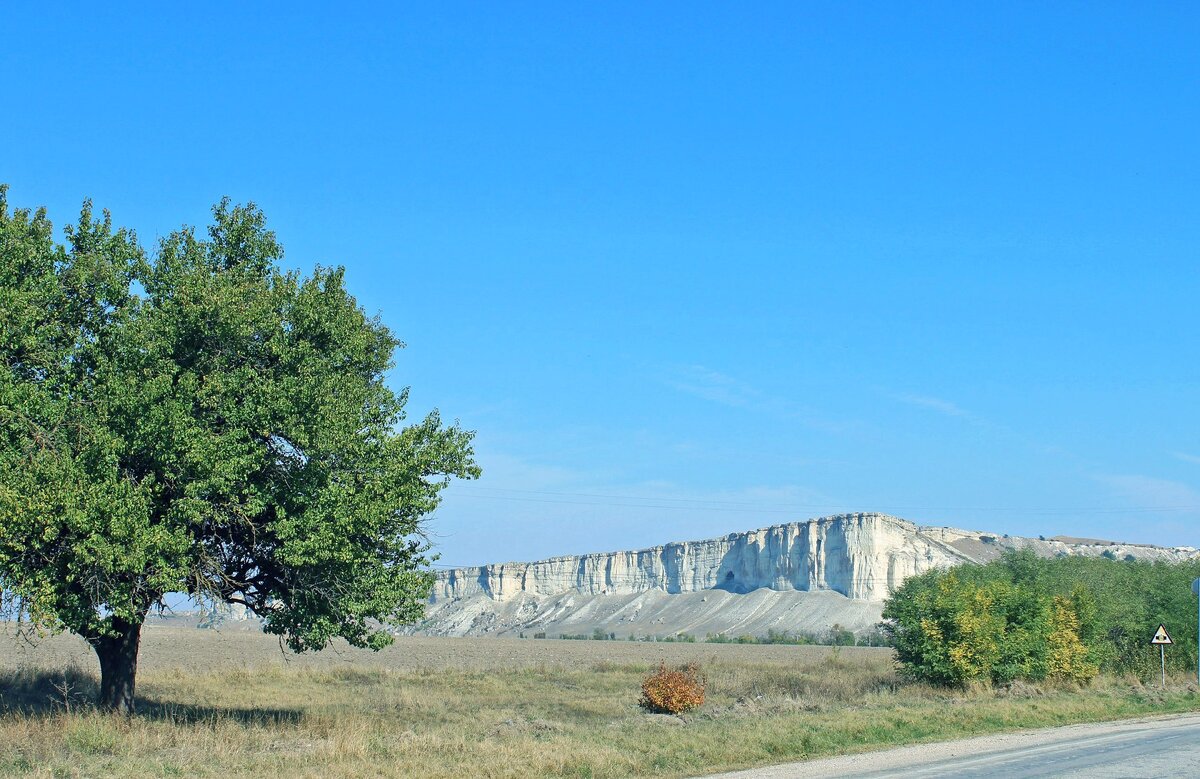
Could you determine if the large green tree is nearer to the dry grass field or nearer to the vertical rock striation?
the dry grass field

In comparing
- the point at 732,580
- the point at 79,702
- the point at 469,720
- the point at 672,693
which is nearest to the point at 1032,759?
the point at 672,693

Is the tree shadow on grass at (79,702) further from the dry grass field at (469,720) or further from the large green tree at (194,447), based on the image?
the large green tree at (194,447)

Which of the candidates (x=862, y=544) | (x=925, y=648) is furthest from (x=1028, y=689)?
(x=862, y=544)

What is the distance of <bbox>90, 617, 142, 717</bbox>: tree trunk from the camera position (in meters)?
21.3

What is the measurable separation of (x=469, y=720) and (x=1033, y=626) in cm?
2197

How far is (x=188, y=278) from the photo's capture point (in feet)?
63.4

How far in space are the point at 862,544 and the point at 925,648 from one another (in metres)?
107

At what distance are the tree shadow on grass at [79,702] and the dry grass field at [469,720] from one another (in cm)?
9

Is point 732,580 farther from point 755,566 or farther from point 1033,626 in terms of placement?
point 1033,626

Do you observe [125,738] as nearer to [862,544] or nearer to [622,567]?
[862,544]

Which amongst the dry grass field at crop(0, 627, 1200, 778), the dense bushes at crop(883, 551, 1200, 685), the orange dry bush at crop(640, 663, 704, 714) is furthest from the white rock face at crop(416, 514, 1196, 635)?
the orange dry bush at crop(640, 663, 704, 714)

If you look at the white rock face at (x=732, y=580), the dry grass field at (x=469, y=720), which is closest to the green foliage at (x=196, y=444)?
the dry grass field at (x=469, y=720)

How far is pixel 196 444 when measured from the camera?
1758 cm

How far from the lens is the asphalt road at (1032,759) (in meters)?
16.3
